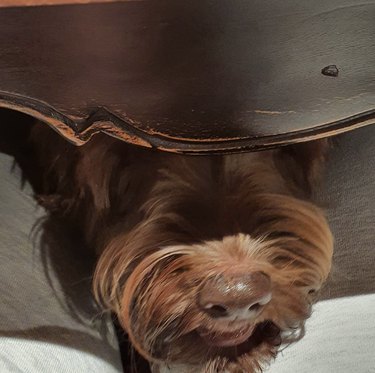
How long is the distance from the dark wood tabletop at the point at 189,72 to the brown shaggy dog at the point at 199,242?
243 mm

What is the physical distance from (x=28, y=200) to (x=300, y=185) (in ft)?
1.53

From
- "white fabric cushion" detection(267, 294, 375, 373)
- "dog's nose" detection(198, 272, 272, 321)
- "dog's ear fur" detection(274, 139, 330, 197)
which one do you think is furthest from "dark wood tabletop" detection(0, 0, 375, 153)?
"white fabric cushion" detection(267, 294, 375, 373)

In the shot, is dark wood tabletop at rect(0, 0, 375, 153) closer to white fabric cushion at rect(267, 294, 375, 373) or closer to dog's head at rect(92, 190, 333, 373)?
dog's head at rect(92, 190, 333, 373)

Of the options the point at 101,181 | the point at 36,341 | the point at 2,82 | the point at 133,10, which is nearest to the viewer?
the point at 2,82

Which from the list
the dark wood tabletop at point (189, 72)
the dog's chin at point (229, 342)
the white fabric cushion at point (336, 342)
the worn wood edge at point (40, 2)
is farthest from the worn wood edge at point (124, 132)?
the white fabric cushion at point (336, 342)

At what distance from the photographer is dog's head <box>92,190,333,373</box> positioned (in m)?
0.99

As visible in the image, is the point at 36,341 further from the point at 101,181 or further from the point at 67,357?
the point at 101,181

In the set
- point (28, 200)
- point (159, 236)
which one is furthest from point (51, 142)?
point (159, 236)

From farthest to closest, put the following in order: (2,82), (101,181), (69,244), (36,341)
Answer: (69,244) < (101,181) < (36,341) < (2,82)

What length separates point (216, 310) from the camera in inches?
38.8

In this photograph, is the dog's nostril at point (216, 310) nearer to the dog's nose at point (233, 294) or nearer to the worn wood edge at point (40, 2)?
the dog's nose at point (233, 294)

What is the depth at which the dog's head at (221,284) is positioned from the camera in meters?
0.99

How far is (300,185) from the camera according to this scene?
1.28m

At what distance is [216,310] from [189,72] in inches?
12.8
